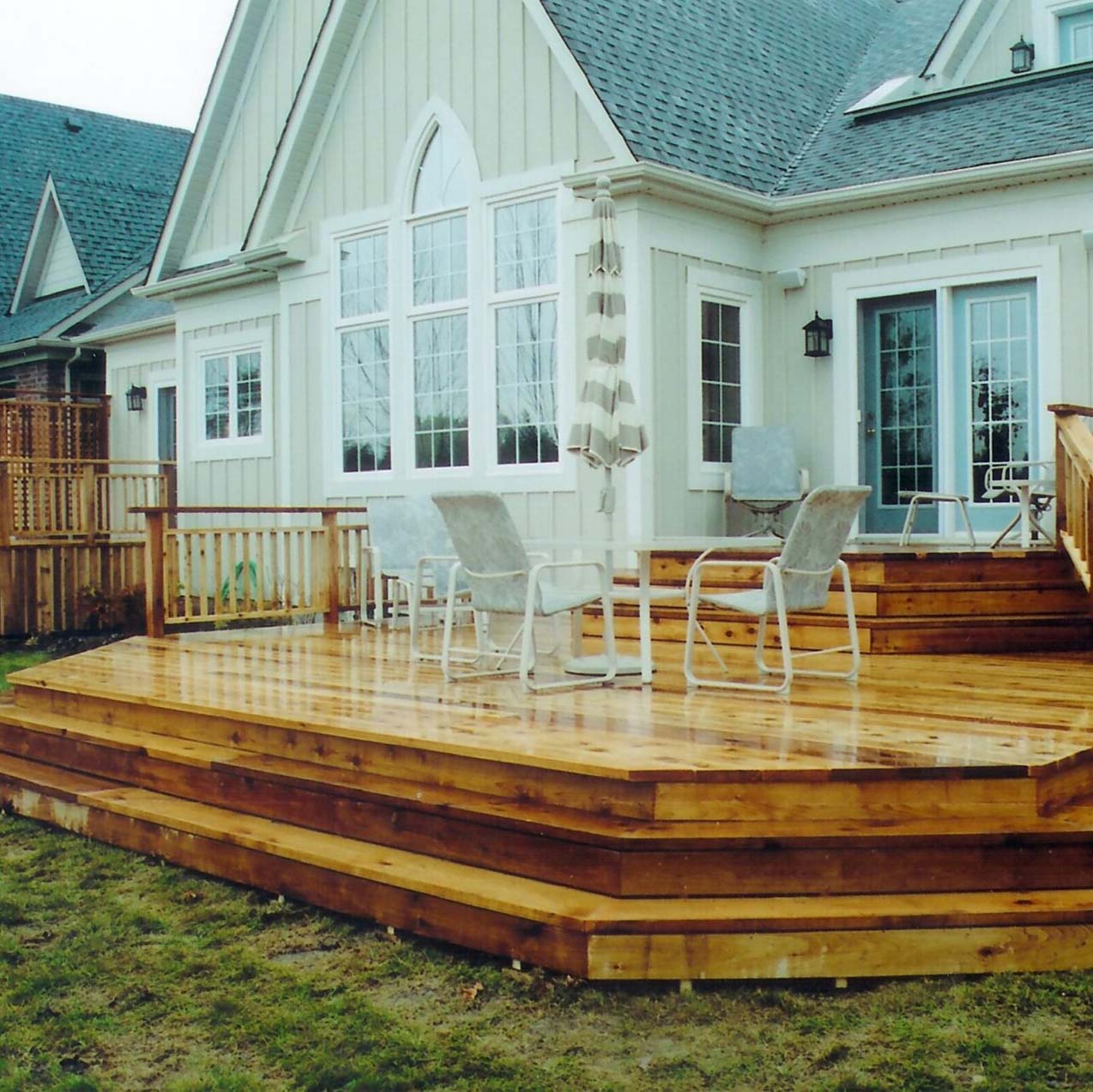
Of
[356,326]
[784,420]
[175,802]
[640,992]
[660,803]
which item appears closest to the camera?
[640,992]

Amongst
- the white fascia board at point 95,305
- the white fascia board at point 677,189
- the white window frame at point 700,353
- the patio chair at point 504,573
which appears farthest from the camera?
the white fascia board at point 95,305

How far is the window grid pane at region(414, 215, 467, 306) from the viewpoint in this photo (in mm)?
10250

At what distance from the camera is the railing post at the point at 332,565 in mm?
8883

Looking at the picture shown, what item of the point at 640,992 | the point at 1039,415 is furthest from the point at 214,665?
the point at 1039,415

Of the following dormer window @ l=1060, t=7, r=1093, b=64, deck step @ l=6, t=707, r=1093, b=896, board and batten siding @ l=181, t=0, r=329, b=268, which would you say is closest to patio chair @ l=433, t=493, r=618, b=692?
deck step @ l=6, t=707, r=1093, b=896

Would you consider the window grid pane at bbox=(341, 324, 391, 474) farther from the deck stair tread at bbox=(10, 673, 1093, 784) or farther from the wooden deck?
the deck stair tread at bbox=(10, 673, 1093, 784)

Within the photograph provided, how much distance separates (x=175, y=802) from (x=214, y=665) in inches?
62.8

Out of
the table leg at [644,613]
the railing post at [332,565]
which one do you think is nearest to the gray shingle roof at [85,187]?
the railing post at [332,565]

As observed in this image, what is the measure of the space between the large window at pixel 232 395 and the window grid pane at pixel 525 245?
3451 millimetres

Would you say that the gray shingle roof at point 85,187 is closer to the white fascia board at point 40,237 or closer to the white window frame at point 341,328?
the white fascia board at point 40,237

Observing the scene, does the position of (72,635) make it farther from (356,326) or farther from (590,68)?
(590,68)

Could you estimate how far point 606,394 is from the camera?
6164mm

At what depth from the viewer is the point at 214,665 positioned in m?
6.98

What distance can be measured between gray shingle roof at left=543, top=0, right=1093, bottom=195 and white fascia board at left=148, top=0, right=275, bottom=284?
4549 millimetres
